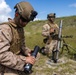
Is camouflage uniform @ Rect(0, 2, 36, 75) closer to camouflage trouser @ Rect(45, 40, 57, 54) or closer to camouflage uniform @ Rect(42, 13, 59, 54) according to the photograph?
camouflage uniform @ Rect(42, 13, 59, 54)

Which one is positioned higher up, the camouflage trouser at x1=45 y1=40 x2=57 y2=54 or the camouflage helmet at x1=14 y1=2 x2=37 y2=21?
the camouflage helmet at x1=14 y1=2 x2=37 y2=21

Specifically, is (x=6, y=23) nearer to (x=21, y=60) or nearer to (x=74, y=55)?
(x=21, y=60)

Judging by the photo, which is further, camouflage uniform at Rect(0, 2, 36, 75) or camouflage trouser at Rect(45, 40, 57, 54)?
camouflage trouser at Rect(45, 40, 57, 54)

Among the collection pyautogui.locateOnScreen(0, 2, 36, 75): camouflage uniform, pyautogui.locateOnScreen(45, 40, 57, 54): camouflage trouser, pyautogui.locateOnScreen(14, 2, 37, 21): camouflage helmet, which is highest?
pyautogui.locateOnScreen(14, 2, 37, 21): camouflage helmet

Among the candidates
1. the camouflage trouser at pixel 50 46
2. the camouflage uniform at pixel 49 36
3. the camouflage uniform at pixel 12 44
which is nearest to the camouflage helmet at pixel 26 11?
the camouflage uniform at pixel 12 44

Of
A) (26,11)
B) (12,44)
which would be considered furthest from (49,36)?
(26,11)

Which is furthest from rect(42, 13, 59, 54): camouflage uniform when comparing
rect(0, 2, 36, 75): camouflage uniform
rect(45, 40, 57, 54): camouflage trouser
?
rect(0, 2, 36, 75): camouflage uniform

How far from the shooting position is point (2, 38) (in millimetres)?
→ 4008

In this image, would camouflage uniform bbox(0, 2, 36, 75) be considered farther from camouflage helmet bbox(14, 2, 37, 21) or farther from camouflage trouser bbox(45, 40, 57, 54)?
camouflage trouser bbox(45, 40, 57, 54)

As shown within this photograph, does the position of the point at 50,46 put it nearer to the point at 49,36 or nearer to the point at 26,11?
the point at 49,36

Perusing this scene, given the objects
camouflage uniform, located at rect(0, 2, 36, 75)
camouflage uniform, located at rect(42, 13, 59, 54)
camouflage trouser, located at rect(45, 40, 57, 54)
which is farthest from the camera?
camouflage trouser, located at rect(45, 40, 57, 54)

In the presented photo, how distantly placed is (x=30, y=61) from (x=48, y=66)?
8.50m

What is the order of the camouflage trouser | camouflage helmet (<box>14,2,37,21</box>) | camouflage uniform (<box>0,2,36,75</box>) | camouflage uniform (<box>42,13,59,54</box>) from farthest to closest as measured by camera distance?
the camouflage trouser, camouflage uniform (<box>42,13,59,54</box>), camouflage helmet (<box>14,2,37,21</box>), camouflage uniform (<box>0,2,36,75</box>)

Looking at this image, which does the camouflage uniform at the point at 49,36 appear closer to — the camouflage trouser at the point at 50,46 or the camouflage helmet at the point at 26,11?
the camouflage trouser at the point at 50,46
